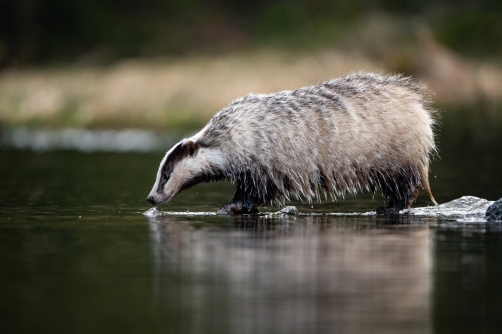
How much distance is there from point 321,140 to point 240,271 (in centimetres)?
436

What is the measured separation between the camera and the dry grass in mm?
27703

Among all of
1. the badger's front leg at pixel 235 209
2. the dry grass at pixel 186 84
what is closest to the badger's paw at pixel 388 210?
the badger's front leg at pixel 235 209

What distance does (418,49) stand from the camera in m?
28.9

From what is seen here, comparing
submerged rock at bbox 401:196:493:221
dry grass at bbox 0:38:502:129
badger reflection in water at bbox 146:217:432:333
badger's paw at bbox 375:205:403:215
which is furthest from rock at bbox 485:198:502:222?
dry grass at bbox 0:38:502:129

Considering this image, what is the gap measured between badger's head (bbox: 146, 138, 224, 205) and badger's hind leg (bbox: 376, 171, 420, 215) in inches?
70.3

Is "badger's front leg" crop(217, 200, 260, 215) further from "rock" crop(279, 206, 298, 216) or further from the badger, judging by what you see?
"rock" crop(279, 206, 298, 216)

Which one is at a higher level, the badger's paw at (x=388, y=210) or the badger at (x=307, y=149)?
the badger at (x=307, y=149)

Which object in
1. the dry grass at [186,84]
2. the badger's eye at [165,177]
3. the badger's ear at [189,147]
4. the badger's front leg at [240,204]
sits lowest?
the badger's front leg at [240,204]

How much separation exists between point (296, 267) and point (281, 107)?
4282mm

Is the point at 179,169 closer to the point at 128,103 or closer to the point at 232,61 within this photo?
the point at 128,103

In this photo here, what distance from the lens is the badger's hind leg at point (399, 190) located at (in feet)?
38.7

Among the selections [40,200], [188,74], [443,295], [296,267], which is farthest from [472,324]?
[188,74]

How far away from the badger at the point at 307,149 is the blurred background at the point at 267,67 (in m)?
12.3

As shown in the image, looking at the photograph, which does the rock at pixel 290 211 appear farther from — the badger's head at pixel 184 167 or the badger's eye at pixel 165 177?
the badger's eye at pixel 165 177
